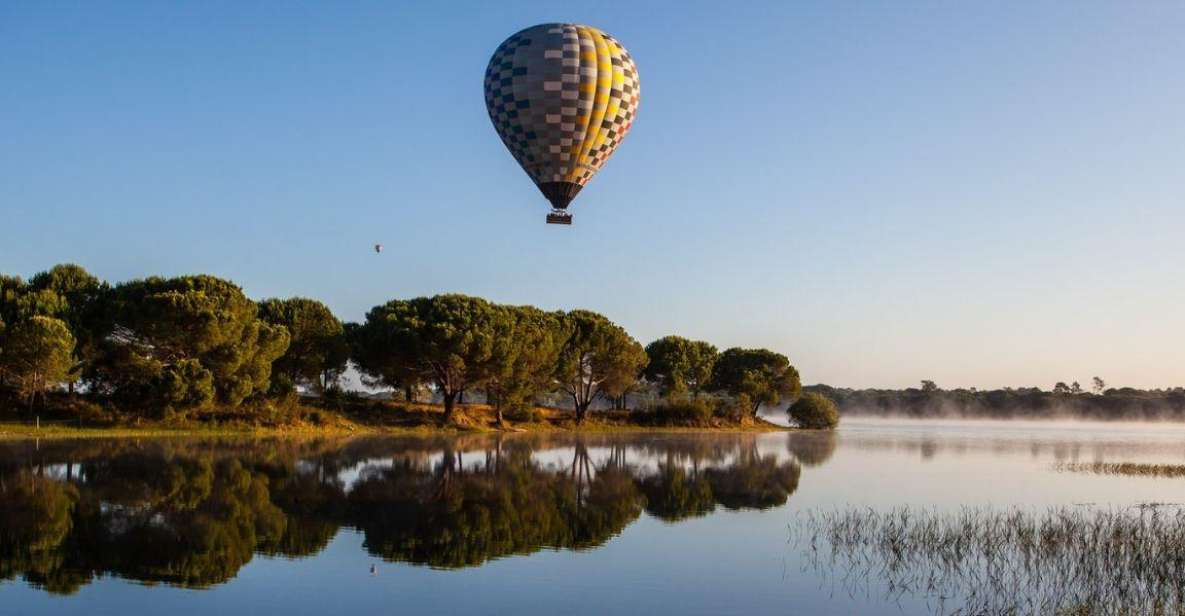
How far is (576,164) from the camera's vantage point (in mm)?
42938

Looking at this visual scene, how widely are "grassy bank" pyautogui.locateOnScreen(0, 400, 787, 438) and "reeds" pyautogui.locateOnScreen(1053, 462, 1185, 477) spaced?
40444mm

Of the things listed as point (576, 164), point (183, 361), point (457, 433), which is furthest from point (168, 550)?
point (457, 433)

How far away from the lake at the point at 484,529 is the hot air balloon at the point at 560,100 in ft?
41.1

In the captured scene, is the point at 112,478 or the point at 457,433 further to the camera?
the point at 457,433

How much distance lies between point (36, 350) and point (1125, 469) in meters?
55.2

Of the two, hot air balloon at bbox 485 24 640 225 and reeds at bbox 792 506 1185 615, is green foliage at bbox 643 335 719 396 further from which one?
reeds at bbox 792 506 1185 615

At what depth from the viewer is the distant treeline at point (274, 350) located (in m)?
59.6

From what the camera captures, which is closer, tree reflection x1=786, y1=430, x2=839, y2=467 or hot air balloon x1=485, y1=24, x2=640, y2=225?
hot air balloon x1=485, y1=24, x2=640, y2=225

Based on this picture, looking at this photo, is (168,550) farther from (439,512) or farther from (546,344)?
(546,344)

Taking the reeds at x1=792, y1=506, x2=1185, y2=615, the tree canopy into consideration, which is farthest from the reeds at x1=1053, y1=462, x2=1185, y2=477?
the tree canopy

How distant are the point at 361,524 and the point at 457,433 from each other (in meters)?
48.1

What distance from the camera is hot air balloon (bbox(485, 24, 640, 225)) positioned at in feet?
135

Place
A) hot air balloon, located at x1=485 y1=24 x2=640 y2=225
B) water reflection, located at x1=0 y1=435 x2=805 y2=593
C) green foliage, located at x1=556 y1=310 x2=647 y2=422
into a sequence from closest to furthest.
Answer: water reflection, located at x1=0 y1=435 x2=805 y2=593 → hot air balloon, located at x1=485 y1=24 x2=640 y2=225 → green foliage, located at x1=556 y1=310 x2=647 y2=422

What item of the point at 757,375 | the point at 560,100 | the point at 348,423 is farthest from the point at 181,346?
the point at 757,375
